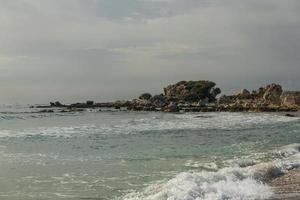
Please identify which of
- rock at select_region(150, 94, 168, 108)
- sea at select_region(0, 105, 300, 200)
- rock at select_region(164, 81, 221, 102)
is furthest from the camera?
rock at select_region(164, 81, 221, 102)

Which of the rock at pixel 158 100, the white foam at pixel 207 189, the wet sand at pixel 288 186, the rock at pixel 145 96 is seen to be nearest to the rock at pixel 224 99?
the rock at pixel 158 100

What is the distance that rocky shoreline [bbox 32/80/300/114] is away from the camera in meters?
63.4

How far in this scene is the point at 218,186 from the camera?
11.2 m

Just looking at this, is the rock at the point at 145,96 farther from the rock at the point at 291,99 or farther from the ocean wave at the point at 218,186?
the ocean wave at the point at 218,186

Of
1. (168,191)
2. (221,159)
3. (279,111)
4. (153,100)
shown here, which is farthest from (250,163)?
(153,100)

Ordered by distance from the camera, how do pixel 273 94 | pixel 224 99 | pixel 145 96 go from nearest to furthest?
pixel 273 94, pixel 224 99, pixel 145 96

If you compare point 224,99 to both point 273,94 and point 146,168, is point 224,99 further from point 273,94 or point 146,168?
point 146,168

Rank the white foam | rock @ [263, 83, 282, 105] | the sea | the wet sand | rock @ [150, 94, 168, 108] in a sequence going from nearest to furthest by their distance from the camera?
the wet sand < the white foam < the sea < rock @ [263, 83, 282, 105] < rock @ [150, 94, 168, 108]

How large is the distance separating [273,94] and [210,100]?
20.7 metres

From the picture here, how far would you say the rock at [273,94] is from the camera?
226ft

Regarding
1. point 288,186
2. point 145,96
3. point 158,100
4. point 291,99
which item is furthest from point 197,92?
point 288,186

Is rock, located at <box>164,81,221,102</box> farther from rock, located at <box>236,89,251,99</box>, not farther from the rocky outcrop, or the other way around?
rock, located at <box>236,89,251,99</box>

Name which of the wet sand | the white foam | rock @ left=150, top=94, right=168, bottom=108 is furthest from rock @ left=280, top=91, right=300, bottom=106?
the white foam

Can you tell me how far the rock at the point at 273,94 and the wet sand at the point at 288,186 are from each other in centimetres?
5578
